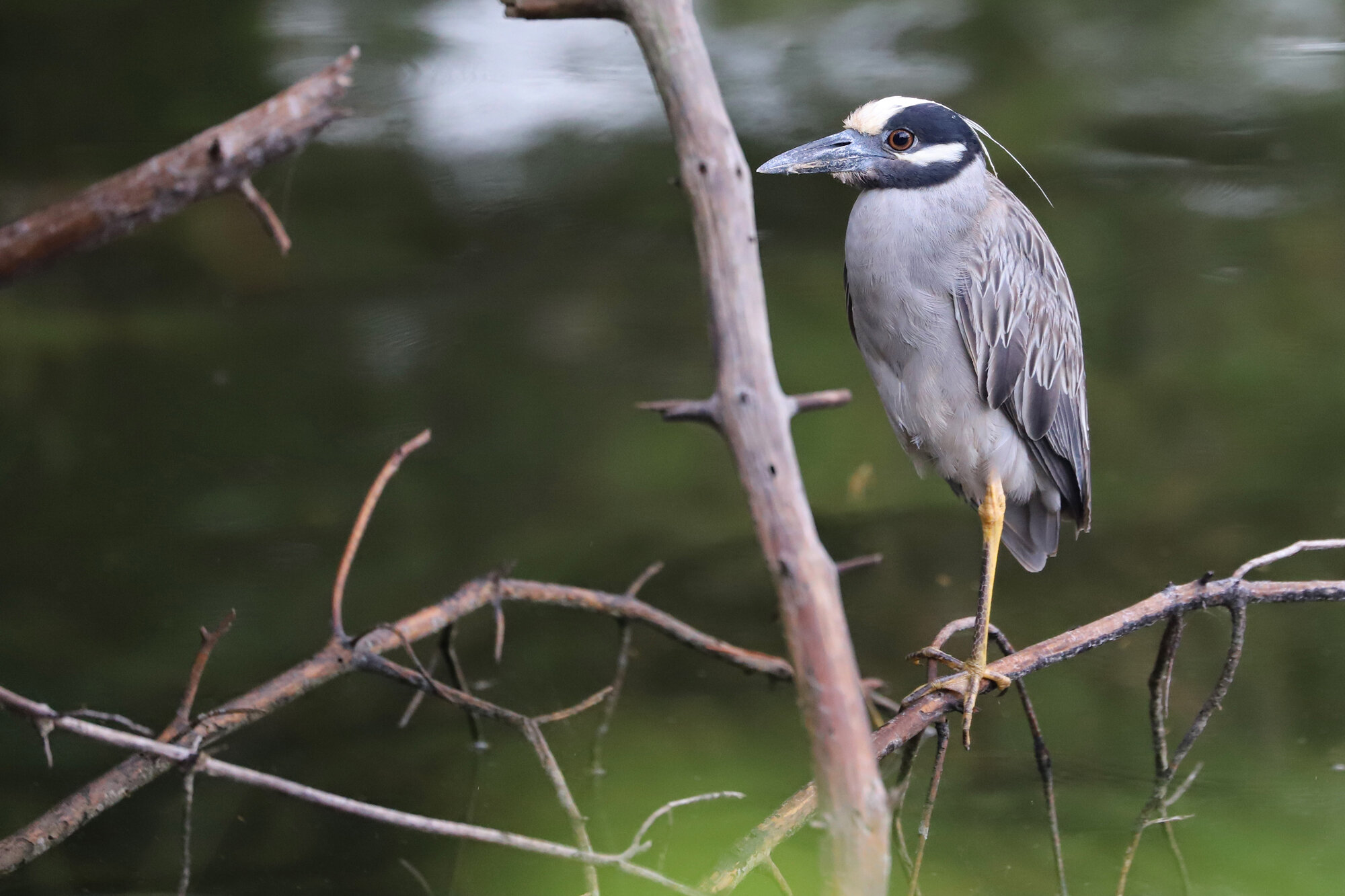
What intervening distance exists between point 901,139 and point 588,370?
141 cm

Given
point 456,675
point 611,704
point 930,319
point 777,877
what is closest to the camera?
point 777,877

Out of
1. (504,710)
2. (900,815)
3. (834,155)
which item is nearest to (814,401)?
(834,155)

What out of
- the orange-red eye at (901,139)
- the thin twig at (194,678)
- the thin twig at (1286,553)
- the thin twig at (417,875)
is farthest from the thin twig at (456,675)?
the thin twig at (1286,553)

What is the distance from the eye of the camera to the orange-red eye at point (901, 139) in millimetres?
1460

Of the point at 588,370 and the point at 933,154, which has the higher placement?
the point at 933,154

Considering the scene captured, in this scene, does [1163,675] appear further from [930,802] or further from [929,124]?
[929,124]

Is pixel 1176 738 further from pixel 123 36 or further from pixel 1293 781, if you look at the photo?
pixel 123 36

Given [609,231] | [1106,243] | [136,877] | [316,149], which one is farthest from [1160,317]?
[136,877]

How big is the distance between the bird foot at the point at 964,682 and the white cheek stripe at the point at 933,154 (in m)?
0.68

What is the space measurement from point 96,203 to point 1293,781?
2.08m

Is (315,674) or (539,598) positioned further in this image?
(539,598)

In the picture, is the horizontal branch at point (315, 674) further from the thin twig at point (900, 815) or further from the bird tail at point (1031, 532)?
the bird tail at point (1031, 532)

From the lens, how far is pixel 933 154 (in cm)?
147

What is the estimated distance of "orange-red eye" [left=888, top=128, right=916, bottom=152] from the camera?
146 cm
